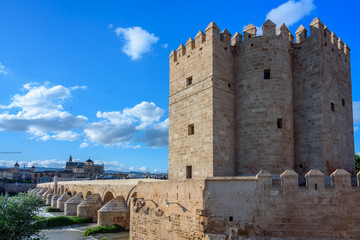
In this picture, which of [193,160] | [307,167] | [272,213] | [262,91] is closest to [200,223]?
[272,213]

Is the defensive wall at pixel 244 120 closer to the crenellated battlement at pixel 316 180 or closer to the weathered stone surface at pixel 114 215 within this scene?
the crenellated battlement at pixel 316 180

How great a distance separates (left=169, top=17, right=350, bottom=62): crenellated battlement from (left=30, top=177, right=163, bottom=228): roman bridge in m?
8.64

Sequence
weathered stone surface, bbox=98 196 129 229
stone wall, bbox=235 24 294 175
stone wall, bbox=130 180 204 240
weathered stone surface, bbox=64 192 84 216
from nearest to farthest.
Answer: stone wall, bbox=130 180 204 240 < stone wall, bbox=235 24 294 175 < weathered stone surface, bbox=98 196 129 229 < weathered stone surface, bbox=64 192 84 216

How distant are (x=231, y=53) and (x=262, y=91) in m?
2.64

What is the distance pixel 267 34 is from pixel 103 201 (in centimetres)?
2002

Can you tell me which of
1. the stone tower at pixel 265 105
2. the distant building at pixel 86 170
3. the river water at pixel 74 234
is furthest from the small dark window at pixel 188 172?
the distant building at pixel 86 170

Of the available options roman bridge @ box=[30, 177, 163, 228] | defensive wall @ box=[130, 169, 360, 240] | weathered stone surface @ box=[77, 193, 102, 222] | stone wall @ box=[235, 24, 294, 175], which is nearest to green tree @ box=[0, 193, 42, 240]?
roman bridge @ box=[30, 177, 163, 228]

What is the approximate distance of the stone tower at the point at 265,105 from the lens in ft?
43.4

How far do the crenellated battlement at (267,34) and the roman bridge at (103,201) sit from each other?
28.3 ft

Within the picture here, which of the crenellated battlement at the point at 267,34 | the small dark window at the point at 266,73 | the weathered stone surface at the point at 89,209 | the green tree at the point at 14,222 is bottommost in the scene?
the weathered stone surface at the point at 89,209

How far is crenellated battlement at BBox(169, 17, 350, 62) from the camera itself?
550 inches

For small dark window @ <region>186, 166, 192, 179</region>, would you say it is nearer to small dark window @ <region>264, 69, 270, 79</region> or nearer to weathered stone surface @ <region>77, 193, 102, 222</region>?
small dark window @ <region>264, 69, 270, 79</region>

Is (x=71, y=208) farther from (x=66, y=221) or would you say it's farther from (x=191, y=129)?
(x=191, y=129)

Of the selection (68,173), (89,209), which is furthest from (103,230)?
(68,173)
